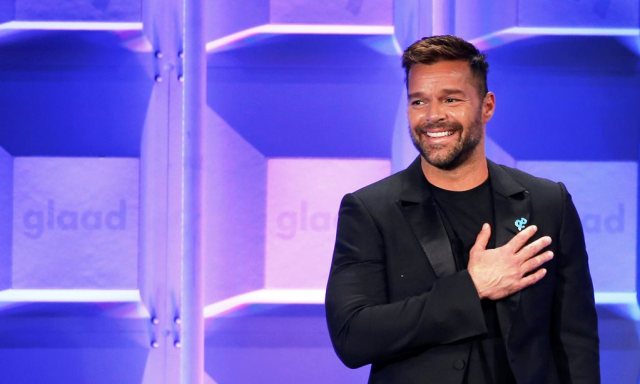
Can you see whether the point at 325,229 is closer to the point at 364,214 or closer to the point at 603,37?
the point at 364,214

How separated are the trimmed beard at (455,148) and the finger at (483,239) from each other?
15cm

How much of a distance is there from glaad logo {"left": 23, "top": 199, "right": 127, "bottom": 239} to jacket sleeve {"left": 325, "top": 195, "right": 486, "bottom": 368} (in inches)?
35.9

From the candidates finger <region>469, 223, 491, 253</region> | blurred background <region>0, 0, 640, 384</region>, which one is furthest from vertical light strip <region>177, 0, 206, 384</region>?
finger <region>469, 223, 491, 253</region>

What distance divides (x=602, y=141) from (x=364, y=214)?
3.56 feet

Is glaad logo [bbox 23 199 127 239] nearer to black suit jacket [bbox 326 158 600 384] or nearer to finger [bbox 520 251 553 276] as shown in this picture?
black suit jacket [bbox 326 158 600 384]

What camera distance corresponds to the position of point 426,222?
1.47 meters

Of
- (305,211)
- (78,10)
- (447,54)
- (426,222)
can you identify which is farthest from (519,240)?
(78,10)

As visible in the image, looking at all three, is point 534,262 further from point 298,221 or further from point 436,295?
point 298,221

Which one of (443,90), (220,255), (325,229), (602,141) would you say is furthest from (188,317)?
(602,141)

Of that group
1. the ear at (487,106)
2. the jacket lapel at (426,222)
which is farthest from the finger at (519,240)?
the ear at (487,106)

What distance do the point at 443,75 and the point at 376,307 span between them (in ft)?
1.47

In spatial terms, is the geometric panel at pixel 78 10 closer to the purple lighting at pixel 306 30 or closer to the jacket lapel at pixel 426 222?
the purple lighting at pixel 306 30

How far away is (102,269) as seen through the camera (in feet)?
7.35

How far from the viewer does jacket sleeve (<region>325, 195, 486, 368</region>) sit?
1.35 meters
